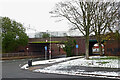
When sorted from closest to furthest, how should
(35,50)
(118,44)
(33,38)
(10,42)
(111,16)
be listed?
1. (111,16)
2. (118,44)
3. (10,42)
4. (33,38)
5. (35,50)

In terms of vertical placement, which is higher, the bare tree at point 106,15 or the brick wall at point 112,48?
the bare tree at point 106,15

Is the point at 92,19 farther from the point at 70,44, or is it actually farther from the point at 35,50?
the point at 35,50

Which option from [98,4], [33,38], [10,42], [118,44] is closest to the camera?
[98,4]

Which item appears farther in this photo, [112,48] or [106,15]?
[112,48]

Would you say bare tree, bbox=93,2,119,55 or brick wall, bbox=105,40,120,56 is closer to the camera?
bare tree, bbox=93,2,119,55

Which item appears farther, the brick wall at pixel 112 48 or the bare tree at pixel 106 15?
the brick wall at pixel 112 48

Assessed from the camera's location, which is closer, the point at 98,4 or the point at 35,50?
the point at 98,4

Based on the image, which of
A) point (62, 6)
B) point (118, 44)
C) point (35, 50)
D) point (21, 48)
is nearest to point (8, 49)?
point (21, 48)

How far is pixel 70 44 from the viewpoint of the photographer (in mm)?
50438

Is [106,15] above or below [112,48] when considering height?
above

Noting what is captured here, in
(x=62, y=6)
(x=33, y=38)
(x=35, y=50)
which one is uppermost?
(x=62, y=6)

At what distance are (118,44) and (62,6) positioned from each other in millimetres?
15497

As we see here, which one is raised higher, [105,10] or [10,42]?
[105,10]

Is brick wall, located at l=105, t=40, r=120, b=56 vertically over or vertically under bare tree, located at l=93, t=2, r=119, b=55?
under
